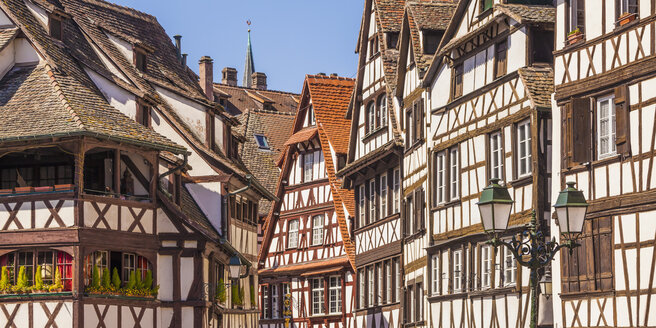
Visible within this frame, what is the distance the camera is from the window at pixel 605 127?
2734 centimetres

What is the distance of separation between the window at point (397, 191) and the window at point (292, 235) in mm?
14778

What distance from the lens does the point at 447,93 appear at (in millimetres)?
37438

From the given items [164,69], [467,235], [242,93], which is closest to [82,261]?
[467,235]

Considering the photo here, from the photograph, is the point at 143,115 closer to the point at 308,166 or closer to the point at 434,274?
the point at 434,274

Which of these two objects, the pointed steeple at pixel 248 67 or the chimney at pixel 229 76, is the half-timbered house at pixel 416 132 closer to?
the chimney at pixel 229 76

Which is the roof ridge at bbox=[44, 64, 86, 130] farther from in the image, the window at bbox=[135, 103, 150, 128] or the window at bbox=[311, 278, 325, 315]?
the window at bbox=[311, 278, 325, 315]

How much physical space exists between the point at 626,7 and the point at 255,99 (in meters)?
55.1

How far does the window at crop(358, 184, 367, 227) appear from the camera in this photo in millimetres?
47812

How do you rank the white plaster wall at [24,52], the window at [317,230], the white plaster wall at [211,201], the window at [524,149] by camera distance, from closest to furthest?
the window at [524,149] → the white plaster wall at [24,52] → the white plaster wall at [211,201] → the window at [317,230]

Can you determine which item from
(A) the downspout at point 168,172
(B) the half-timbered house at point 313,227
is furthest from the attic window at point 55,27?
(B) the half-timbered house at point 313,227

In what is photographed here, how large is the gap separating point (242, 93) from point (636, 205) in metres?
56.8

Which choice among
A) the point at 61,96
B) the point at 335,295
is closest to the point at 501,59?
the point at 61,96

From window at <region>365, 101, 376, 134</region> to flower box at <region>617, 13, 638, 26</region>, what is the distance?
1990cm

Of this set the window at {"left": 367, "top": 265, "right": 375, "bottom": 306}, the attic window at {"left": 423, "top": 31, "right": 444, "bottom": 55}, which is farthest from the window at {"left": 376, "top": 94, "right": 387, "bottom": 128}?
the window at {"left": 367, "top": 265, "right": 375, "bottom": 306}
